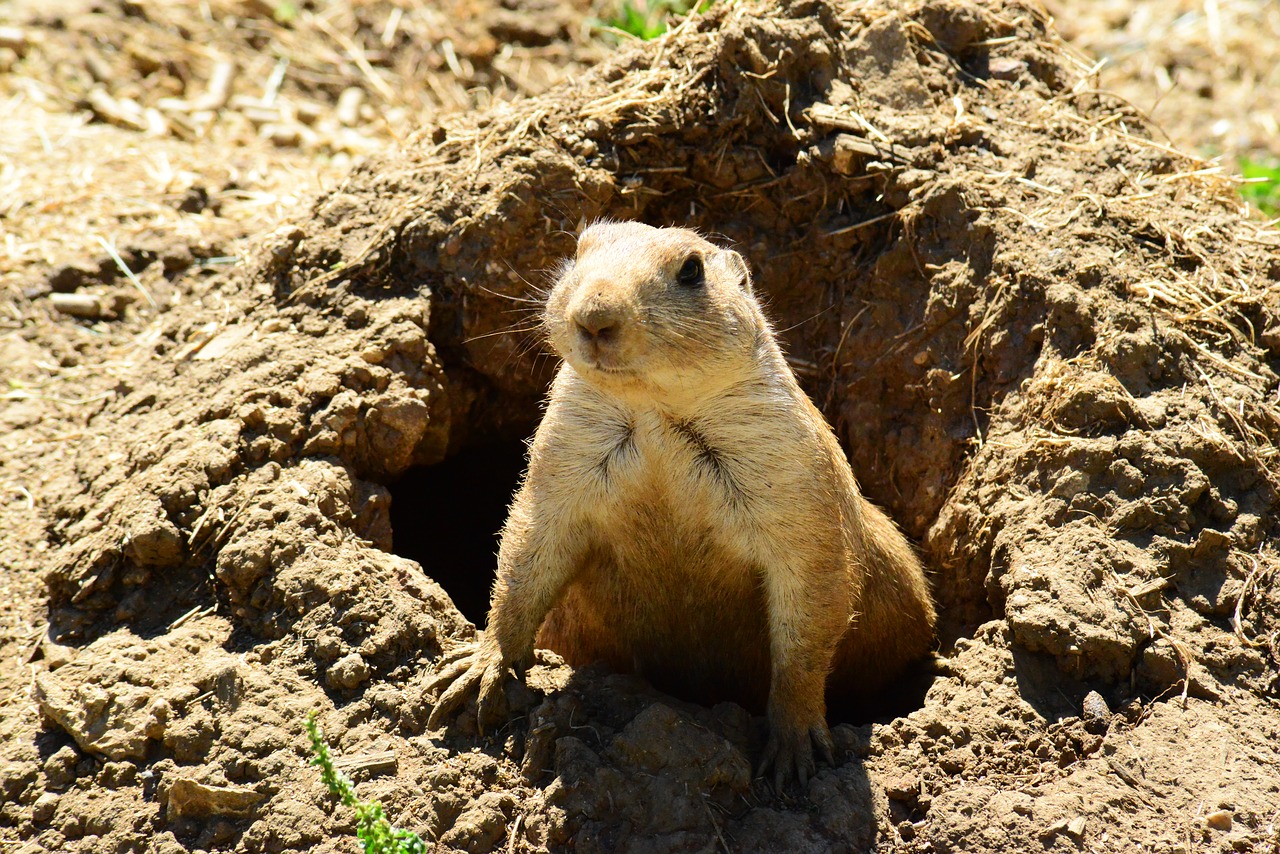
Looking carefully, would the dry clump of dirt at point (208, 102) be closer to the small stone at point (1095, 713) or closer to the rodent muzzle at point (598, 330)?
the rodent muzzle at point (598, 330)

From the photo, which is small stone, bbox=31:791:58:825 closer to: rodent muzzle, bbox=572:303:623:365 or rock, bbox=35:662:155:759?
rock, bbox=35:662:155:759

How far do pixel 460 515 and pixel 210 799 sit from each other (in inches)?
131

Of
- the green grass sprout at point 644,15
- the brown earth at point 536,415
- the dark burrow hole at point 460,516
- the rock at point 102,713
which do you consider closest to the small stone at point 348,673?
the brown earth at point 536,415

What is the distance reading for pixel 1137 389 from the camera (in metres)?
5.17

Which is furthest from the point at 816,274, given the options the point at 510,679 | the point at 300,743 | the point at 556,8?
the point at 556,8

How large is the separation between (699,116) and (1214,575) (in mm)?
3478

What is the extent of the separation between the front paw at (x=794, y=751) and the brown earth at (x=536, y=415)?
0.09 metres

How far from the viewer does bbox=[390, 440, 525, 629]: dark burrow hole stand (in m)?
7.02

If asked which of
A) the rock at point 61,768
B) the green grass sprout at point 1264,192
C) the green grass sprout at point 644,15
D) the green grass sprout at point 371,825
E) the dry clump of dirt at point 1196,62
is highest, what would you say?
the dry clump of dirt at point 1196,62

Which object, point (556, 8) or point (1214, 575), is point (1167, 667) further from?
point (556, 8)

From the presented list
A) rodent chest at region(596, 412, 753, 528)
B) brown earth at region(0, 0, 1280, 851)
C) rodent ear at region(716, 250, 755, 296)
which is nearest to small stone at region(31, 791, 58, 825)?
brown earth at region(0, 0, 1280, 851)

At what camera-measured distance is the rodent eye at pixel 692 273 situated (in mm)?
4230

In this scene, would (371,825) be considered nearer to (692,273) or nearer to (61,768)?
(61,768)

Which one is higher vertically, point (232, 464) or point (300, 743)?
point (232, 464)
